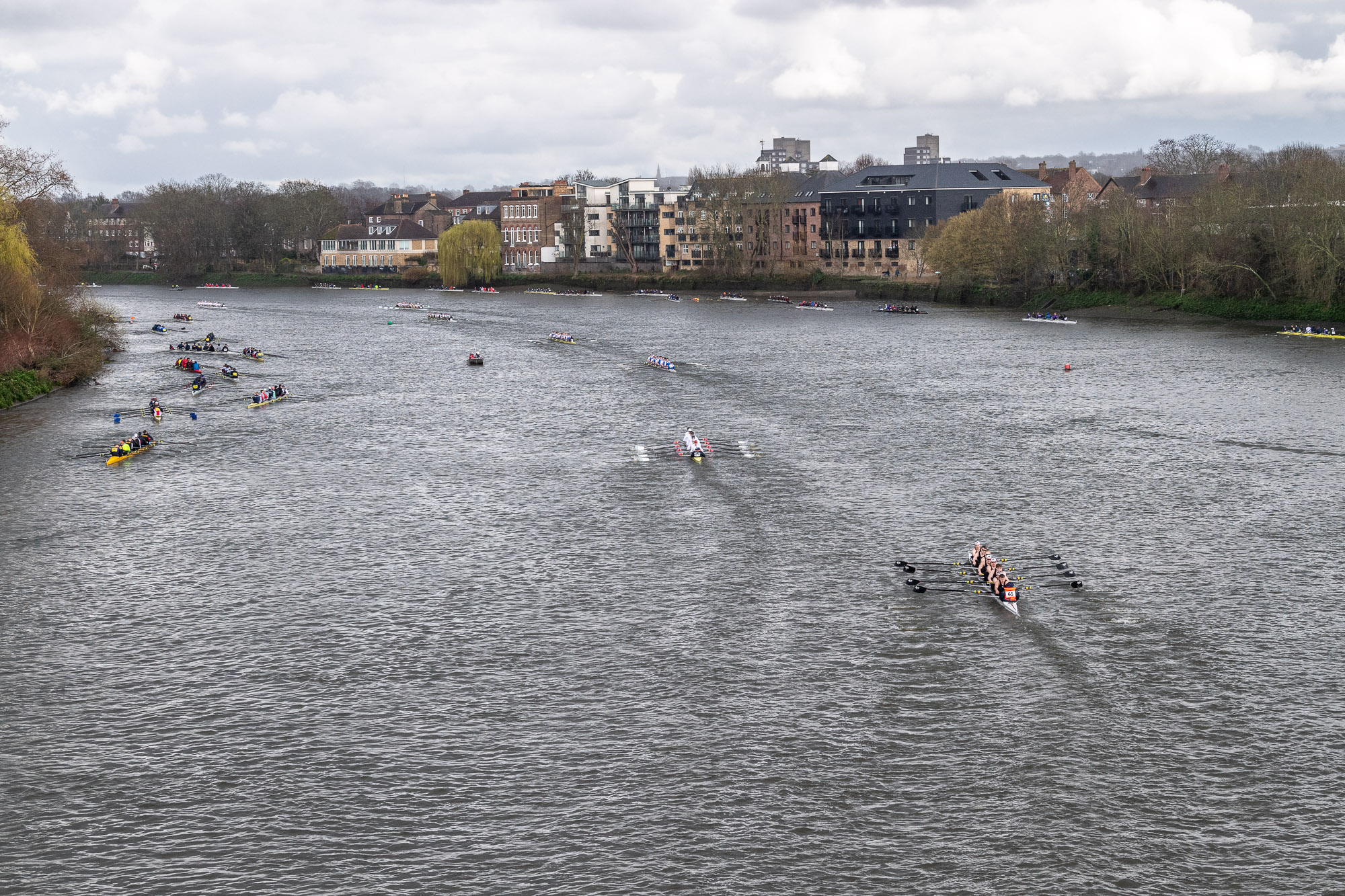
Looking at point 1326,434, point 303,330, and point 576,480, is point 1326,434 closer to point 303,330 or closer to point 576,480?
point 576,480

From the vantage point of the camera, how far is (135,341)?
102875 mm

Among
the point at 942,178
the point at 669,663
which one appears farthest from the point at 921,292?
the point at 669,663

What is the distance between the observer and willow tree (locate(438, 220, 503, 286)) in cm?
17950

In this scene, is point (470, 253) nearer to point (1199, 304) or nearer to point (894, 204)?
point (894, 204)

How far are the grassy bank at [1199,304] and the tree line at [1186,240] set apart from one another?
0.76 m

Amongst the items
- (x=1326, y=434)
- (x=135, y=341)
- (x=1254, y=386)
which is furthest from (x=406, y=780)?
(x=135, y=341)

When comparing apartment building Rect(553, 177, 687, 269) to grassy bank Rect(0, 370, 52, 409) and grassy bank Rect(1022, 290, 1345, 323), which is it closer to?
grassy bank Rect(1022, 290, 1345, 323)

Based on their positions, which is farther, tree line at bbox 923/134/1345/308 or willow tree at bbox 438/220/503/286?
willow tree at bbox 438/220/503/286

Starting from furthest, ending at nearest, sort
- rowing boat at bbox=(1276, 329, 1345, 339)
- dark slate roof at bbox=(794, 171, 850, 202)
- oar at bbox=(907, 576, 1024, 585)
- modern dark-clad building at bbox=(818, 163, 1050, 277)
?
1. dark slate roof at bbox=(794, 171, 850, 202)
2. modern dark-clad building at bbox=(818, 163, 1050, 277)
3. rowing boat at bbox=(1276, 329, 1345, 339)
4. oar at bbox=(907, 576, 1024, 585)

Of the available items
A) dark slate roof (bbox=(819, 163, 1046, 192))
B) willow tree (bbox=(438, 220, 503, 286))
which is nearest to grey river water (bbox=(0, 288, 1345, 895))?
dark slate roof (bbox=(819, 163, 1046, 192))

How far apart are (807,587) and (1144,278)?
92.1 m

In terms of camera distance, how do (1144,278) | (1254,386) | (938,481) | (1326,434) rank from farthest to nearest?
(1144,278)
(1254,386)
(1326,434)
(938,481)

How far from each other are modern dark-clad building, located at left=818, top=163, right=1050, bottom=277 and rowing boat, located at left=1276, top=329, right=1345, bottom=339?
2391 inches

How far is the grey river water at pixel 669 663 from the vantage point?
65.3ft
